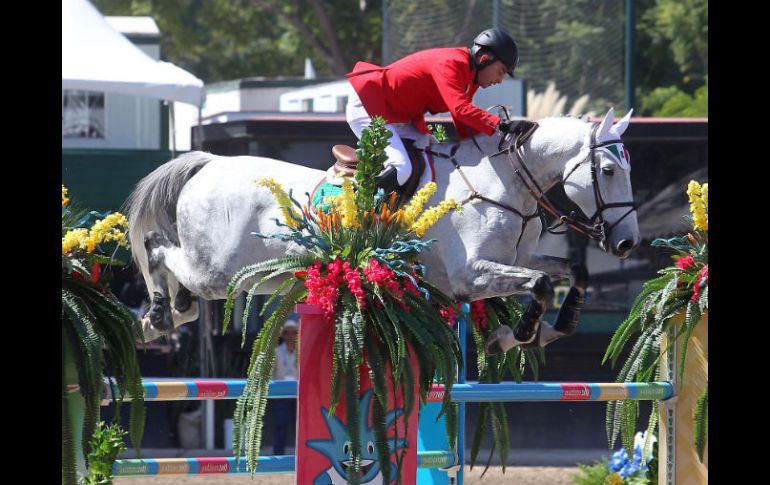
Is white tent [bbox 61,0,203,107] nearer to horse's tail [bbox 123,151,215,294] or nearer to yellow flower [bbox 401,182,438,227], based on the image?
horse's tail [bbox 123,151,215,294]

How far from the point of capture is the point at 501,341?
527 centimetres

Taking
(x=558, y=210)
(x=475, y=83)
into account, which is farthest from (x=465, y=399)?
(x=475, y=83)

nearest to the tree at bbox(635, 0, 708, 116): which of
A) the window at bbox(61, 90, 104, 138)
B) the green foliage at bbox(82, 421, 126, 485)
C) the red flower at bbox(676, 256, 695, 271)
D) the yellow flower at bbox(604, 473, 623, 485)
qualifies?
the window at bbox(61, 90, 104, 138)

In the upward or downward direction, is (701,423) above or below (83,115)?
below

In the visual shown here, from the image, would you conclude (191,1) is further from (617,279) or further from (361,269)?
(361,269)

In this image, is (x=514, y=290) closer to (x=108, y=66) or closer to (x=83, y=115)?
(x=108, y=66)

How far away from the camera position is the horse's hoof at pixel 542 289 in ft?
16.7

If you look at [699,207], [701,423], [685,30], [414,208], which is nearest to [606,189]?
[699,207]

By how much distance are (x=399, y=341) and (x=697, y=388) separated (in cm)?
189

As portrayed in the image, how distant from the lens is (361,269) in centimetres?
427

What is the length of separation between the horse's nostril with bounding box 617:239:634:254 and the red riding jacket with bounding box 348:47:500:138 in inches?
30.3

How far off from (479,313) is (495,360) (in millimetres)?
227

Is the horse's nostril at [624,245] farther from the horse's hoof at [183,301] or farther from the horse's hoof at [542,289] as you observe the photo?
the horse's hoof at [183,301]

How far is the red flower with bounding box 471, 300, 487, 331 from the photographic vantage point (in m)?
5.64
